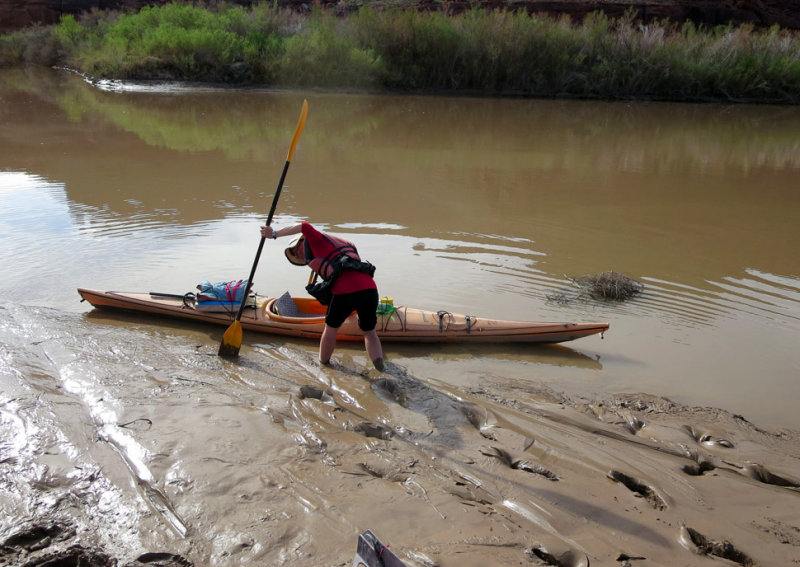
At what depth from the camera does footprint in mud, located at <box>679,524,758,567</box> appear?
2895 millimetres

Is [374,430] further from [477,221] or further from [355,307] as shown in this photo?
[477,221]

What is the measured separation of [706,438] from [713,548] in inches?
48.1

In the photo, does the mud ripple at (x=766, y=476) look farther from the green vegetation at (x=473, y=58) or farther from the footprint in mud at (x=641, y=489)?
the green vegetation at (x=473, y=58)

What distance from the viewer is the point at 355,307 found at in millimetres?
5055

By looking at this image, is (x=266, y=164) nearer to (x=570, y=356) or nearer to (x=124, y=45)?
(x=570, y=356)

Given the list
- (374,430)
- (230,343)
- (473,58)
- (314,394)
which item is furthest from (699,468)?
(473,58)

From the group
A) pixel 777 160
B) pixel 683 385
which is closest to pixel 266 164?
pixel 683 385

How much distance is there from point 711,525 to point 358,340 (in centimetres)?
327

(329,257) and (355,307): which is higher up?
(329,257)

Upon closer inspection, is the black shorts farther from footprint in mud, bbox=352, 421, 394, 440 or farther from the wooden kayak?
footprint in mud, bbox=352, 421, 394, 440

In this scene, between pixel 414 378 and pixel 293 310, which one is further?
pixel 293 310

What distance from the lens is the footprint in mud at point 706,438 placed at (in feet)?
13.0

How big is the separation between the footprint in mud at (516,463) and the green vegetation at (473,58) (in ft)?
64.3

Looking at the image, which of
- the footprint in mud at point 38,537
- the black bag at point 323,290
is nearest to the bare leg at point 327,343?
the black bag at point 323,290
